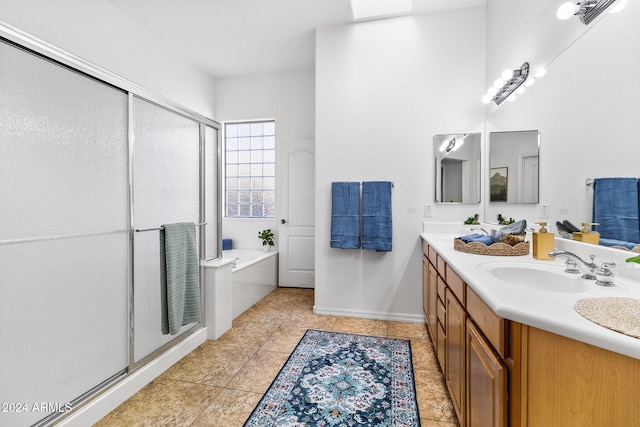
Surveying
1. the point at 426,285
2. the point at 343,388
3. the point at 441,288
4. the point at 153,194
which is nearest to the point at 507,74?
the point at 441,288

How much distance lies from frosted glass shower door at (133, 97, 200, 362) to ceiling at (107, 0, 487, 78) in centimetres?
138

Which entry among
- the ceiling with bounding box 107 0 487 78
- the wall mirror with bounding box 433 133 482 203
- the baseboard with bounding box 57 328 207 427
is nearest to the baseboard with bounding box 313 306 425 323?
the wall mirror with bounding box 433 133 482 203

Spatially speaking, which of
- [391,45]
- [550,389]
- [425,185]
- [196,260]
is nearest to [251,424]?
[196,260]

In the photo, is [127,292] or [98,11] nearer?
[127,292]

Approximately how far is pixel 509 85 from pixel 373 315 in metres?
2.31

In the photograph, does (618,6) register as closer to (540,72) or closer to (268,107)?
(540,72)

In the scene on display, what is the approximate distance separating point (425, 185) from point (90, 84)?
8.63 feet

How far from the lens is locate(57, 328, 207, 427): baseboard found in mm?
1474

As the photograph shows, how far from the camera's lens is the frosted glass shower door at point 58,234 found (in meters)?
1.22

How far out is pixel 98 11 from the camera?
101 inches

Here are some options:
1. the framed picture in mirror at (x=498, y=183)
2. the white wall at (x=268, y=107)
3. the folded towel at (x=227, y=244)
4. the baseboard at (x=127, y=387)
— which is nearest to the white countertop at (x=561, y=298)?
the framed picture in mirror at (x=498, y=183)

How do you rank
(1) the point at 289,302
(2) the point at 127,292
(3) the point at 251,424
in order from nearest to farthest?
(3) the point at 251,424, (2) the point at 127,292, (1) the point at 289,302

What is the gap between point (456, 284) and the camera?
4.97 ft

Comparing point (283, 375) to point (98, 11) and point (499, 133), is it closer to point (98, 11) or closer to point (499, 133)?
point (499, 133)
